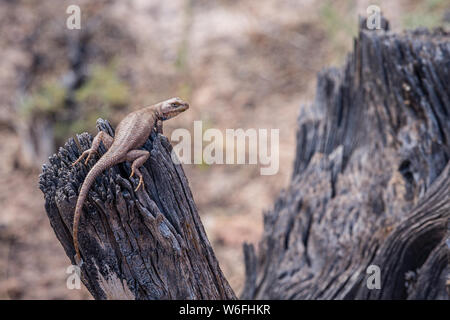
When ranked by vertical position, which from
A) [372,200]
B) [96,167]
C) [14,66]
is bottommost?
[372,200]

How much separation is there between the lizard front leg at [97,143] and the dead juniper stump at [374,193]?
1974 millimetres

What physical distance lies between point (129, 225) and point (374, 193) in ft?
7.43

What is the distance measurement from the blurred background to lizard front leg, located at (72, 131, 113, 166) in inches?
174

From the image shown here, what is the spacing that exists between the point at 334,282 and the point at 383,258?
1.46 ft

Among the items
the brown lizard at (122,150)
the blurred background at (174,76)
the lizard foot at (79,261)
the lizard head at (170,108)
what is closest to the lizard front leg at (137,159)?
the brown lizard at (122,150)

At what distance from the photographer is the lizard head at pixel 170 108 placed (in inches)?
154

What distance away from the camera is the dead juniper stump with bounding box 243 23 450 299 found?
3687 mm

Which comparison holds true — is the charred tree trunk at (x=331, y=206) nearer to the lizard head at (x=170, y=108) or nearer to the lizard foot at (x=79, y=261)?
the lizard foot at (x=79, y=261)

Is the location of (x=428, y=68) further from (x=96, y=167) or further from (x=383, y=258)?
(x=96, y=167)

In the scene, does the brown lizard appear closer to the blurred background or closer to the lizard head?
the lizard head

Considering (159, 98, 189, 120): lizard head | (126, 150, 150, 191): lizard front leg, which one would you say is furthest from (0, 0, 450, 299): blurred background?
(126, 150, 150, 191): lizard front leg

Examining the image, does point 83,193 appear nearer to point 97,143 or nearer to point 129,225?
point 129,225

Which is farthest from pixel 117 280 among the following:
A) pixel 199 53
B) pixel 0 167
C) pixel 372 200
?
pixel 199 53

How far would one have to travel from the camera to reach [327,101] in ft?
16.6
